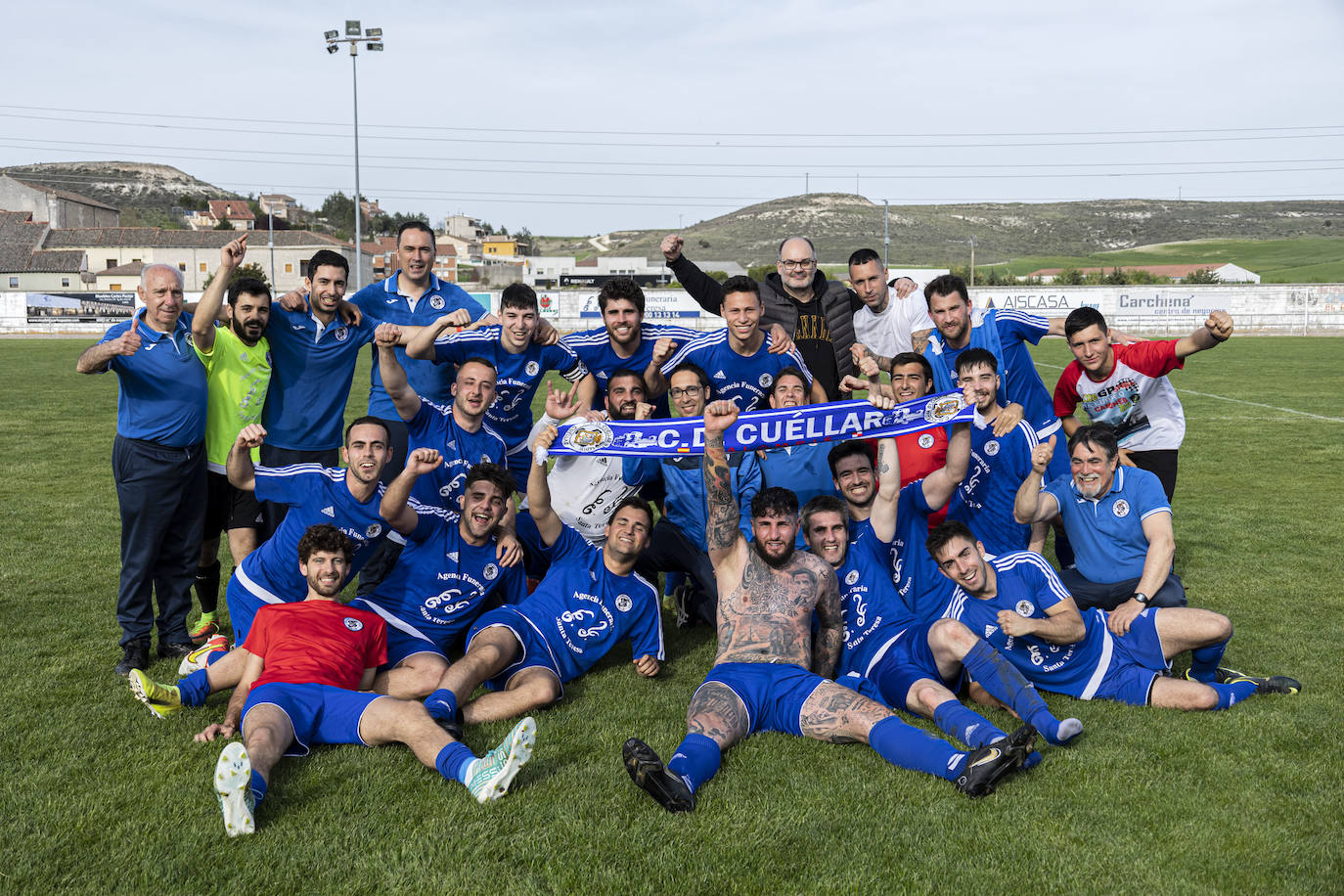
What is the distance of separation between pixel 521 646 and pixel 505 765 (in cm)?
134

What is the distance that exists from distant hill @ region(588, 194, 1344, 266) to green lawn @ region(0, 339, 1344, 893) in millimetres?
104845

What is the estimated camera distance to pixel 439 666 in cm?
510

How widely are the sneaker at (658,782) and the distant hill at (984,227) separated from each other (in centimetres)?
10588

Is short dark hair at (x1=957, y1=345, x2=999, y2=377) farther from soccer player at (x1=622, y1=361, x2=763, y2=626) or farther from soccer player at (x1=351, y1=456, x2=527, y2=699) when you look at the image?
soccer player at (x1=351, y1=456, x2=527, y2=699)

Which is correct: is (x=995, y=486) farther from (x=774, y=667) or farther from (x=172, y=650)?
(x=172, y=650)

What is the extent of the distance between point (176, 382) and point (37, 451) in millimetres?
9698

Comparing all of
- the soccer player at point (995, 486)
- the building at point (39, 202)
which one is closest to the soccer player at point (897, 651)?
the soccer player at point (995, 486)

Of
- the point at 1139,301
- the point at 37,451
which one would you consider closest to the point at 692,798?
the point at 37,451

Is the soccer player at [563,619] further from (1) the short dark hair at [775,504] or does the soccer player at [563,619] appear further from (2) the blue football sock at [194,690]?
(2) the blue football sock at [194,690]

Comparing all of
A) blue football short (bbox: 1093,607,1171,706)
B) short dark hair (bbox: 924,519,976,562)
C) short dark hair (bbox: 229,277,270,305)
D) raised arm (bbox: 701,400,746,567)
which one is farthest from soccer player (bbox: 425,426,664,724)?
blue football short (bbox: 1093,607,1171,706)

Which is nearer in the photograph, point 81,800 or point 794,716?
point 81,800

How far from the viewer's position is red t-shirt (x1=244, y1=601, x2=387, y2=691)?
15.1ft

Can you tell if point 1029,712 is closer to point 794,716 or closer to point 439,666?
point 794,716

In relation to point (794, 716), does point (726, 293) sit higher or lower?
higher
